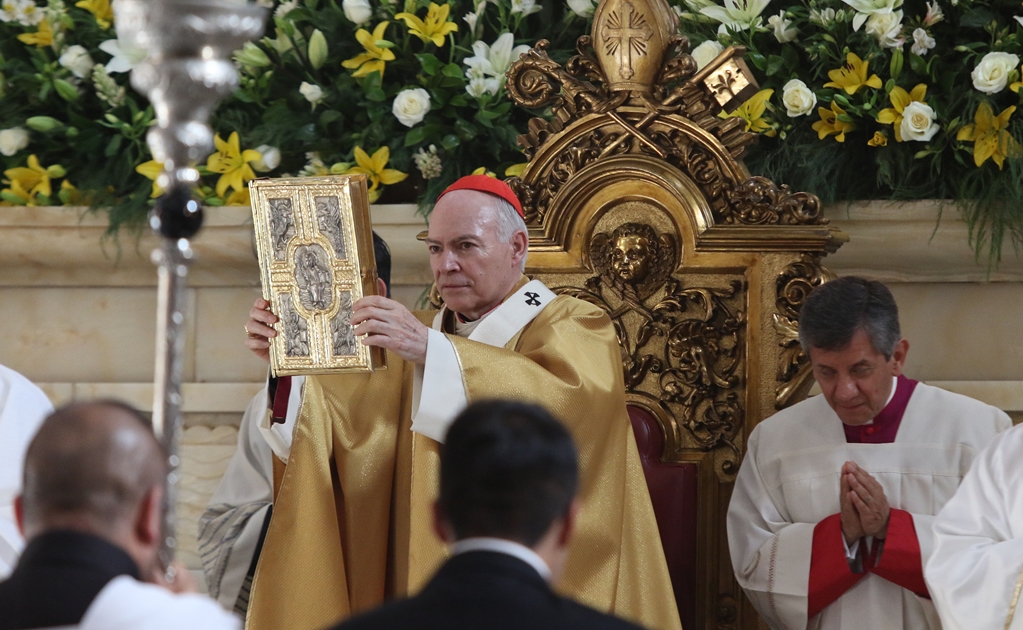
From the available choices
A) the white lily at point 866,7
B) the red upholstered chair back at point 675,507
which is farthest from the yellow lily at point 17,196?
the white lily at point 866,7

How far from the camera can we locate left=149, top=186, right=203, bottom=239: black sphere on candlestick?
6.92 ft

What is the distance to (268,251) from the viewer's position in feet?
12.9

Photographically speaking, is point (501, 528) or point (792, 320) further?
point (792, 320)

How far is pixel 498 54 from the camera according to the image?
550cm

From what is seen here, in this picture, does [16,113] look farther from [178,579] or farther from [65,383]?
[178,579]

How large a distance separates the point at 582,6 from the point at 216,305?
2.01 m

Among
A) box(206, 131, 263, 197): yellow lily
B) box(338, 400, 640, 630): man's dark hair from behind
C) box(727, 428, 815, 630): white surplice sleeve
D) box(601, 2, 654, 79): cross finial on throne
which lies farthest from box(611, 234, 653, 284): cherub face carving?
box(338, 400, 640, 630): man's dark hair from behind

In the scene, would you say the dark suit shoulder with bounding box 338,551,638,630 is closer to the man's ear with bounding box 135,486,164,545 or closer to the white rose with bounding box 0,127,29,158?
the man's ear with bounding box 135,486,164,545

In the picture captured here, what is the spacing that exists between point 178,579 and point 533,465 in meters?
0.68

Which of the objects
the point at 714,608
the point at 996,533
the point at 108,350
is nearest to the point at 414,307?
the point at 108,350

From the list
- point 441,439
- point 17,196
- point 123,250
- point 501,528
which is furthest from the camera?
point 17,196

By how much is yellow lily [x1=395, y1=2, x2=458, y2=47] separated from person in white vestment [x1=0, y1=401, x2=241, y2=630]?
3.53 metres

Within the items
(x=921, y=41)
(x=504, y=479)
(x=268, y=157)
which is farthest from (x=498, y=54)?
(x=504, y=479)

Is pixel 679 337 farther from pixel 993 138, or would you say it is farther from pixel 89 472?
pixel 89 472
